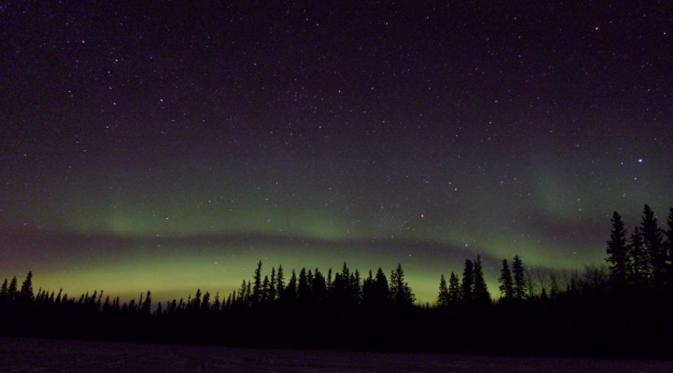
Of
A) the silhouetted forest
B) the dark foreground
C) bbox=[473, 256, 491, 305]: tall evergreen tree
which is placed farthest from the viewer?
bbox=[473, 256, 491, 305]: tall evergreen tree

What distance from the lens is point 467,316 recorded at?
6838 centimetres

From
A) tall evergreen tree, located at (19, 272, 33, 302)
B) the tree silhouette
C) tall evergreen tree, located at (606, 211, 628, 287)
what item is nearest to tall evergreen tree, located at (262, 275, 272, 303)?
the tree silhouette

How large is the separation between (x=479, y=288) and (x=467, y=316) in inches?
560

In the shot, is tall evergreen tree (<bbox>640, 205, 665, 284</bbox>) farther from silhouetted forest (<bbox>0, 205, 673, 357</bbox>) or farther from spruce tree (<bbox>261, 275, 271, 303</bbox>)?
spruce tree (<bbox>261, 275, 271, 303</bbox>)

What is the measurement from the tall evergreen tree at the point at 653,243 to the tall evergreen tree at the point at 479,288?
79.4ft

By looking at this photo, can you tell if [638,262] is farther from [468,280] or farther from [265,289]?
[265,289]

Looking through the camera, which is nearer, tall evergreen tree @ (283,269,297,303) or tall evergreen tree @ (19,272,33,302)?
tall evergreen tree @ (283,269,297,303)

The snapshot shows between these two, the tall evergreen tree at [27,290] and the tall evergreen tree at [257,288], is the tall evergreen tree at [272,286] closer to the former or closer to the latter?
the tall evergreen tree at [257,288]

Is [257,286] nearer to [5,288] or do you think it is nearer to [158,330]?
[158,330]

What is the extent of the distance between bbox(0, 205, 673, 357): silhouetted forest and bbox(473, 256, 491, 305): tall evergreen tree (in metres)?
0.20

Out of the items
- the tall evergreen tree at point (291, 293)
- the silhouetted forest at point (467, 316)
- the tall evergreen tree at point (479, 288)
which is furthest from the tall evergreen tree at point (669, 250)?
the tall evergreen tree at point (291, 293)

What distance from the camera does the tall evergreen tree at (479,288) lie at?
73.3 meters

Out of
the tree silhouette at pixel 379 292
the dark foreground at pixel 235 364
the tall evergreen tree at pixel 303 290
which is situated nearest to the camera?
the dark foreground at pixel 235 364

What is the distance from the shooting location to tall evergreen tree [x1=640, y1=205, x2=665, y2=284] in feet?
191
